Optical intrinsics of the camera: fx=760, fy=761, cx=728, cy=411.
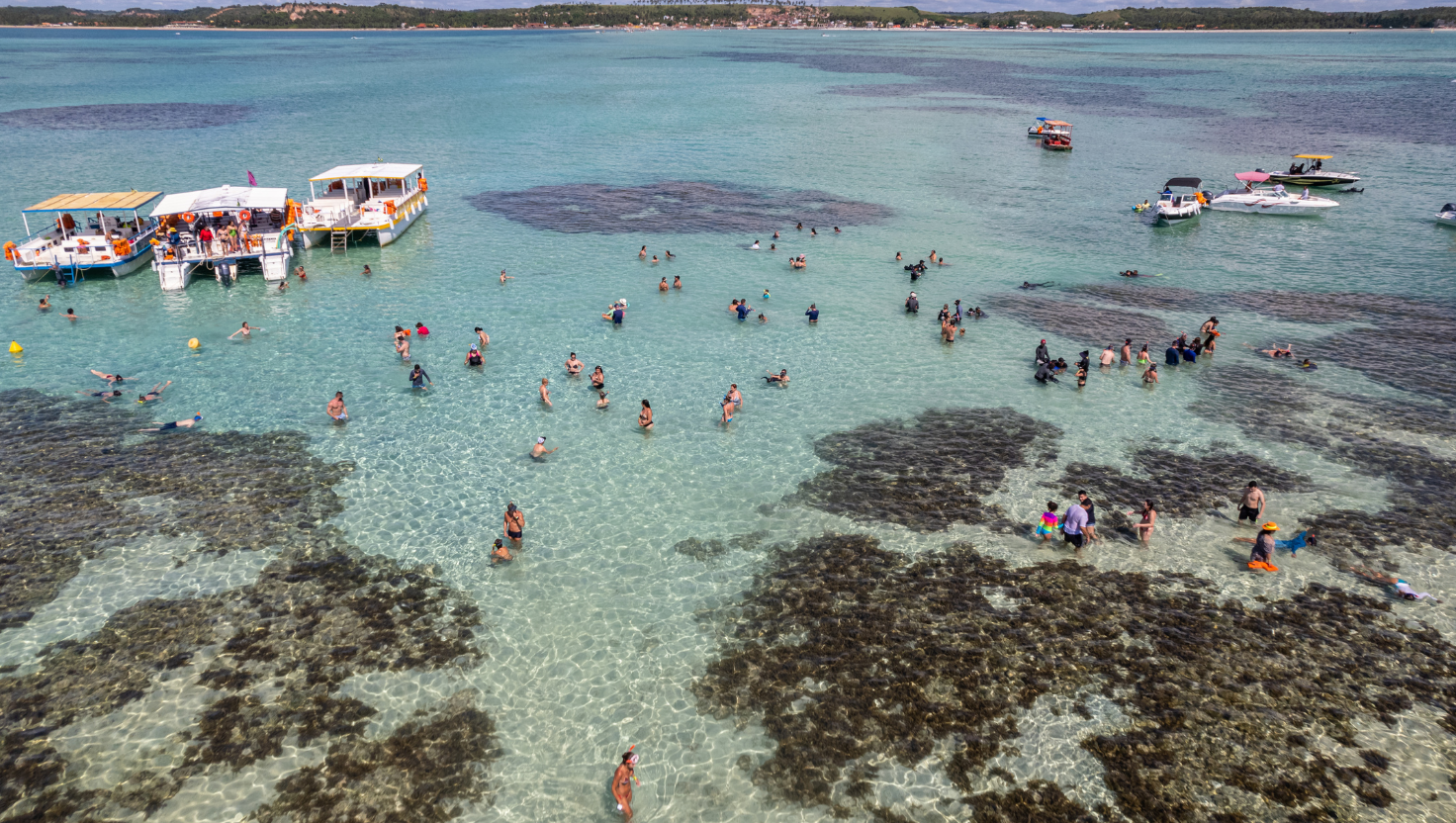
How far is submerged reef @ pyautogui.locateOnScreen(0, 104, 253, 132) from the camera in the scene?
3147 inches

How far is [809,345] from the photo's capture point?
31984 millimetres

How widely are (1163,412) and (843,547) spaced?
570 inches

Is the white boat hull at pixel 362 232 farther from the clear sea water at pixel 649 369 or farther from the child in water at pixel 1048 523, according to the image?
the child in water at pixel 1048 523

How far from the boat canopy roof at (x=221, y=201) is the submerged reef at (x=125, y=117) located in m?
51.9

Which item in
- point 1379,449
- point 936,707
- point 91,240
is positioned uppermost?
point 91,240

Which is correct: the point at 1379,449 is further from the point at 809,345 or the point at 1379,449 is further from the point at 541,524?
the point at 541,524

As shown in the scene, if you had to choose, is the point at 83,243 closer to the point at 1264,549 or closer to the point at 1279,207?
the point at 1264,549

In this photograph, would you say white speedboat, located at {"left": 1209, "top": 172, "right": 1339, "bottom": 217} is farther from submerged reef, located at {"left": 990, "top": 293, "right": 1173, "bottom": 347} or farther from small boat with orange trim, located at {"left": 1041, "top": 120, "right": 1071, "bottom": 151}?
submerged reef, located at {"left": 990, "top": 293, "right": 1173, "bottom": 347}

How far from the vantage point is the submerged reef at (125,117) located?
7994cm

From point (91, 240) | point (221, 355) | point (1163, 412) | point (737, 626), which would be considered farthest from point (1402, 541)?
Answer: point (91, 240)

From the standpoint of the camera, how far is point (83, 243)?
36531mm

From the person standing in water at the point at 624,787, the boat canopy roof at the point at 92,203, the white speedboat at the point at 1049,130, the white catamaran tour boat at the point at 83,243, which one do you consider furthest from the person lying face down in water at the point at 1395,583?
the white speedboat at the point at 1049,130

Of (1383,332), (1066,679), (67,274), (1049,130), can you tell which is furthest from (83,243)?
(1049,130)

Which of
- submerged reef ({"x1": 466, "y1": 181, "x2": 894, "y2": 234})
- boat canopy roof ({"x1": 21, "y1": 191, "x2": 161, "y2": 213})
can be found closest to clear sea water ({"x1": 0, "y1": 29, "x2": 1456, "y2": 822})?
submerged reef ({"x1": 466, "y1": 181, "x2": 894, "y2": 234})
